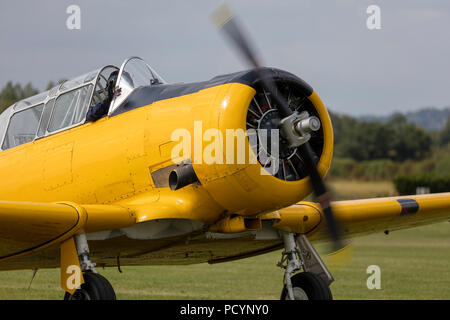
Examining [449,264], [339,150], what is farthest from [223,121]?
[339,150]

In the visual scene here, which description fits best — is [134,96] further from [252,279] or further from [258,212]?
[252,279]

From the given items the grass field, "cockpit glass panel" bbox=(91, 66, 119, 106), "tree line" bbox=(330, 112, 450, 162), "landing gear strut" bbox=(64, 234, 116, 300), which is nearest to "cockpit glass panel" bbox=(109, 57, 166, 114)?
"cockpit glass panel" bbox=(91, 66, 119, 106)

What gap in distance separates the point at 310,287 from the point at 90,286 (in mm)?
2412

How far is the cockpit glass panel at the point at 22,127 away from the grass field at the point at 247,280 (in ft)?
10.3

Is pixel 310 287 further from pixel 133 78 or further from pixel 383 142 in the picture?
pixel 383 142

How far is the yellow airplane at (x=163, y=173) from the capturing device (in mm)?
6715

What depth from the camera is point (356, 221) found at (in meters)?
9.65

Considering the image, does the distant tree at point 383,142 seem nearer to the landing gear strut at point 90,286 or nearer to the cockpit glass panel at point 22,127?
the cockpit glass panel at point 22,127

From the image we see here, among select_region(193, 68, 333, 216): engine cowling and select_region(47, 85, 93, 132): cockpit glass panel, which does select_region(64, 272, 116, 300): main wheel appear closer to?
select_region(193, 68, 333, 216): engine cowling

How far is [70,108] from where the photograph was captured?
8.23 m

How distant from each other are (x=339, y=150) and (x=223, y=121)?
82.5 metres

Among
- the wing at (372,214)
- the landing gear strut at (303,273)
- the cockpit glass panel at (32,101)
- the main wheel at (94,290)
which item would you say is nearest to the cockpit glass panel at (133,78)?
the cockpit glass panel at (32,101)

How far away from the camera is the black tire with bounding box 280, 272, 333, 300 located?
767 cm

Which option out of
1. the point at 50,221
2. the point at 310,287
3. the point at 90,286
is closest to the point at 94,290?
the point at 90,286
